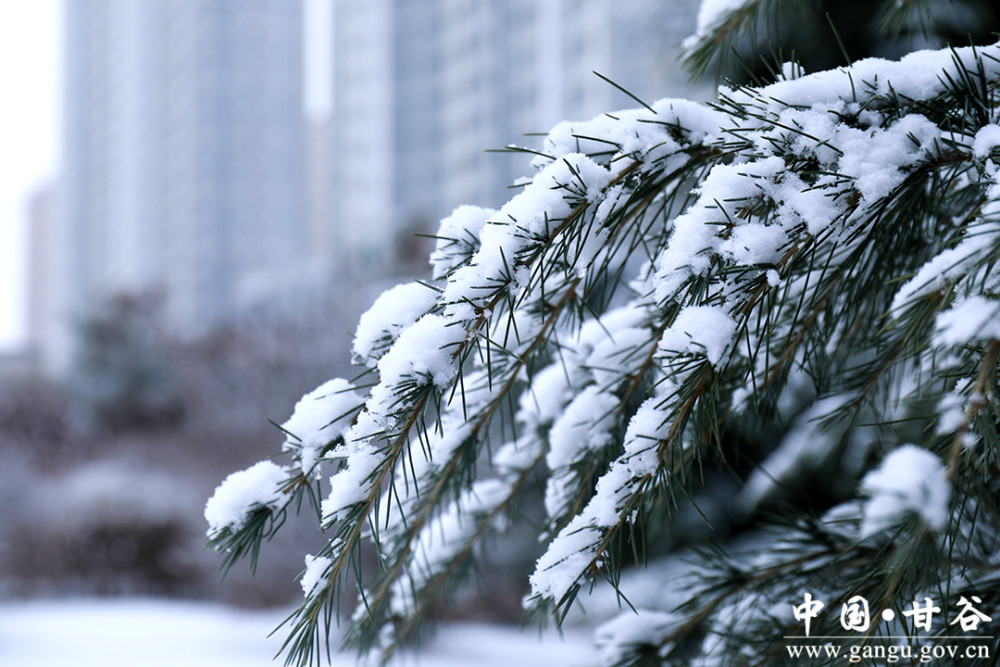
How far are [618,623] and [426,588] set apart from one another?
0.29 meters

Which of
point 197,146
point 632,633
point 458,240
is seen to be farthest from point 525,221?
point 197,146

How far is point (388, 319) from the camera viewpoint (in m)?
0.86

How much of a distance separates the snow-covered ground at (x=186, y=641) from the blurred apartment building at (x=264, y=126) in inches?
466

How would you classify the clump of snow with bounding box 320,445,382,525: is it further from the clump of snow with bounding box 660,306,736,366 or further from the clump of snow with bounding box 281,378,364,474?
the clump of snow with bounding box 660,306,736,366

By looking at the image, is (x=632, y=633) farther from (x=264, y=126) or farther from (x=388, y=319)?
(x=264, y=126)

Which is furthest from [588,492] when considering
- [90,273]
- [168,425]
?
[90,273]

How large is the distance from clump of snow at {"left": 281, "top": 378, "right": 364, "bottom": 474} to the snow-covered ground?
3.13 meters

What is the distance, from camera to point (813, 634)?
1.05m

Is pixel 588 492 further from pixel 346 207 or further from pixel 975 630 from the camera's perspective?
pixel 346 207

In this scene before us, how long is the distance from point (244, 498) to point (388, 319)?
0.23m

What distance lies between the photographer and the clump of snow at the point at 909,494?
0.54 m

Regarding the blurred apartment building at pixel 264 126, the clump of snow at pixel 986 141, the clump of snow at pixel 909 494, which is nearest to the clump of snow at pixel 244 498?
the clump of snow at pixel 909 494

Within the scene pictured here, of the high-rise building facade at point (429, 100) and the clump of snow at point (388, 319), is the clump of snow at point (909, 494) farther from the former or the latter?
the high-rise building facade at point (429, 100)

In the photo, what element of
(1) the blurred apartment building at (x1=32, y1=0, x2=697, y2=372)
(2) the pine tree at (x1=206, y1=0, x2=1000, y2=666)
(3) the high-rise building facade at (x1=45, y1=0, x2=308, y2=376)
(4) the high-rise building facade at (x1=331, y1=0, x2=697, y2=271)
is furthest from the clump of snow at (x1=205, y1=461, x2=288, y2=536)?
(3) the high-rise building facade at (x1=45, y1=0, x2=308, y2=376)
